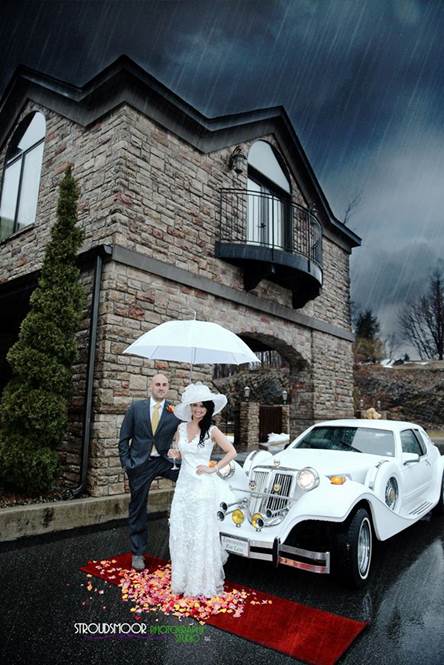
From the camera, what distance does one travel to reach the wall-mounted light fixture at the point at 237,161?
10.1 meters

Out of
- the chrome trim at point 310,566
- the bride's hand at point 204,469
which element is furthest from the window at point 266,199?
the chrome trim at point 310,566

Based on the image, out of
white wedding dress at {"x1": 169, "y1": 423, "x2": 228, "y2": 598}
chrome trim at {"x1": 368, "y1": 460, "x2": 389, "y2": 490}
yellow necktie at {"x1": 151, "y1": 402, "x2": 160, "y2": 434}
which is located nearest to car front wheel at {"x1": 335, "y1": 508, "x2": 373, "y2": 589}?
chrome trim at {"x1": 368, "y1": 460, "x2": 389, "y2": 490}

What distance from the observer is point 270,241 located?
11000 mm

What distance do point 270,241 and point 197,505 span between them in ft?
26.9

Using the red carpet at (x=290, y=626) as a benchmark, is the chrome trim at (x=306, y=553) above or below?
above

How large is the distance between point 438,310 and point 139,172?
43614mm

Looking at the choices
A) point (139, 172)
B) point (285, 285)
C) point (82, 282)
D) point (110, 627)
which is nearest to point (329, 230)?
point (285, 285)

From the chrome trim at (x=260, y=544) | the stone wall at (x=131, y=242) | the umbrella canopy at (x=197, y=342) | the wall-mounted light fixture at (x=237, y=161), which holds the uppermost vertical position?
the wall-mounted light fixture at (x=237, y=161)

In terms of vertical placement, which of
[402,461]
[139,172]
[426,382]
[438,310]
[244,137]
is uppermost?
[438,310]

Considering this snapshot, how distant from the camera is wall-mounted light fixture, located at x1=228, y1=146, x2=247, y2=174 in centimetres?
1014

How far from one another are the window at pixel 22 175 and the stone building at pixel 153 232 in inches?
1.9

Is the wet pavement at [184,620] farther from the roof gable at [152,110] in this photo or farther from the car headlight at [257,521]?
the roof gable at [152,110]

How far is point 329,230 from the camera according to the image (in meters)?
13.4

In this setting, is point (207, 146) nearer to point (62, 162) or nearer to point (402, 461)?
point (62, 162)
